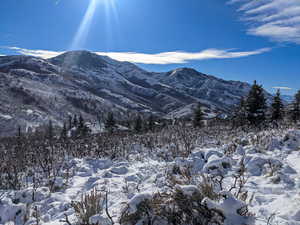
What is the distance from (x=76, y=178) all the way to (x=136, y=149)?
4750 mm

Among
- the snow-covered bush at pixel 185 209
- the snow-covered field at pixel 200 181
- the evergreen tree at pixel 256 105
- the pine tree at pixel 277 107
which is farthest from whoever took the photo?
the pine tree at pixel 277 107

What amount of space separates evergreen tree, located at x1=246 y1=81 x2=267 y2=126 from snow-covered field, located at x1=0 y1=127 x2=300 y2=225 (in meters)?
14.9

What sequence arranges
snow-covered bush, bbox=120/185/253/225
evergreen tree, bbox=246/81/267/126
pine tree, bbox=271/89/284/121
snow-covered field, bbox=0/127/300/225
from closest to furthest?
snow-covered bush, bbox=120/185/253/225 < snow-covered field, bbox=0/127/300/225 < evergreen tree, bbox=246/81/267/126 < pine tree, bbox=271/89/284/121

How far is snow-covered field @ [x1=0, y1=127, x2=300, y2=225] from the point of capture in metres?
3.08

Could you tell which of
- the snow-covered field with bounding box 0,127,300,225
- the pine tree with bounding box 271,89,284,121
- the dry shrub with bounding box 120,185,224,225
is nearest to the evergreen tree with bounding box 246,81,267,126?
the pine tree with bounding box 271,89,284,121

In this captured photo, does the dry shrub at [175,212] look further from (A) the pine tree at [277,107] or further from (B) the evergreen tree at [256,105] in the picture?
(A) the pine tree at [277,107]

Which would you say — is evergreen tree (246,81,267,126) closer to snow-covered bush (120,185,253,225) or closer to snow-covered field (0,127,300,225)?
snow-covered field (0,127,300,225)

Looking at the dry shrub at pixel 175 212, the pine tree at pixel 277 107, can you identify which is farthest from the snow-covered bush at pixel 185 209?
the pine tree at pixel 277 107

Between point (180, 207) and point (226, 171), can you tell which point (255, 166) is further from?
point (180, 207)

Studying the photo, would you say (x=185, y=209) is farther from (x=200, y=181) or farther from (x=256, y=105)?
(x=256, y=105)

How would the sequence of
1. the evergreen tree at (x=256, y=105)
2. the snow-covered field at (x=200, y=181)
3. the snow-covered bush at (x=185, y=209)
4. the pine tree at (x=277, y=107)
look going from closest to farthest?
the snow-covered bush at (x=185, y=209), the snow-covered field at (x=200, y=181), the evergreen tree at (x=256, y=105), the pine tree at (x=277, y=107)

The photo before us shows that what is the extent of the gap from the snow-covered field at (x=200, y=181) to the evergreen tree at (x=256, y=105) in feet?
48.9

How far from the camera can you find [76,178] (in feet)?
22.5

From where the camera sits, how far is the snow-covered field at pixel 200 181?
308 cm
